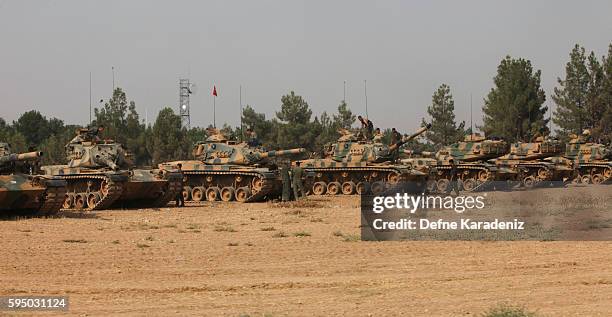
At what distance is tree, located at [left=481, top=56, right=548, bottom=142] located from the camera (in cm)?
7094

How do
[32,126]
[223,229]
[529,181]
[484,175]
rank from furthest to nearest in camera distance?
[32,126]
[529,181]
[484,175]
[223,229]

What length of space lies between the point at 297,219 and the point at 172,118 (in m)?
45.5

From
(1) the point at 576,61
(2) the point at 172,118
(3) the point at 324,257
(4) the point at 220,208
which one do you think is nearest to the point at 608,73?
(1) the point at 576,61

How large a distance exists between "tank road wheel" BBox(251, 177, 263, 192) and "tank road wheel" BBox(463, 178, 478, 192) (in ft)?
40.6

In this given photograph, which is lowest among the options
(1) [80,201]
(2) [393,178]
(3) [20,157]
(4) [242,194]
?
(1) [80,201]

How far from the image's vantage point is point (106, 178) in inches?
1186

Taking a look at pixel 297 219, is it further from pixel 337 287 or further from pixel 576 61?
pixel 576 61

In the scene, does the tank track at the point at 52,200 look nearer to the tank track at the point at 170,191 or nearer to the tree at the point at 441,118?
the tank track at the point at 170,191

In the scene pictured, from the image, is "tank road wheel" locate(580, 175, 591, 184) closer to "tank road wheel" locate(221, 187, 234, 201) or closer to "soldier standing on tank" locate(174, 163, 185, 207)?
"tank road wheel" locate(221, 187, 234, 201)

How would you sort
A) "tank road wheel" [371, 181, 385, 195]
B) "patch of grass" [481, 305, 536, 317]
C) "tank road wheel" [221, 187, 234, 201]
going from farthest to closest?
"tank road wheel" [371, 181, 385, 195] → "tank road wheel" [221, 187, 234, 201] → "patch of grass" [481, 305, 536, 317]

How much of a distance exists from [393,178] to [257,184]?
810 centimetres

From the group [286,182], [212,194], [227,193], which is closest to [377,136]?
[286,182]

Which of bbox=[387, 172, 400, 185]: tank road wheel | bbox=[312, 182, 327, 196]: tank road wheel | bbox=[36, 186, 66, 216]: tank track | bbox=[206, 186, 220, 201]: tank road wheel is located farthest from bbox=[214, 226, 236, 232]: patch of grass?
bbox=[312, 182, 327, 196]: tank road wheel

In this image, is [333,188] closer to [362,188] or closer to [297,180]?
[362,188]
